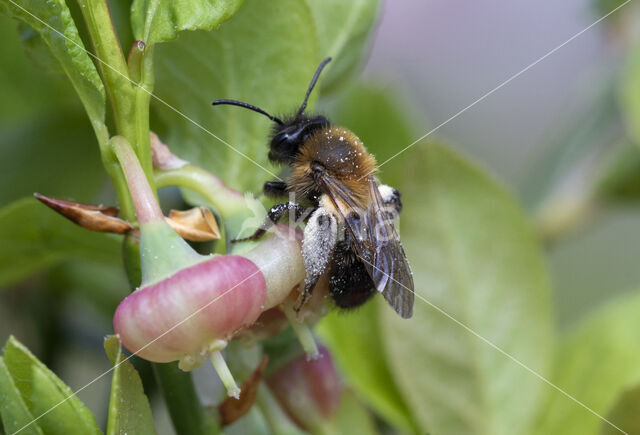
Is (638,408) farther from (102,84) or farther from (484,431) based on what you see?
(102,84)

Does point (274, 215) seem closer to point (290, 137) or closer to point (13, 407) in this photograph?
point (290, 137)

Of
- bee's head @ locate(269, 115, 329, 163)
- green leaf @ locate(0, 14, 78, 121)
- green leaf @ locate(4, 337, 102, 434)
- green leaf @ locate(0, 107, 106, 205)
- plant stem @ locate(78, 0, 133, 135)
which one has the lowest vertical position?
green leaf @ locate(4, 337, 102, 434)

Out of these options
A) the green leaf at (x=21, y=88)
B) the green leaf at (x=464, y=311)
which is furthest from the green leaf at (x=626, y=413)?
the green leaf at (x=21, y=88)

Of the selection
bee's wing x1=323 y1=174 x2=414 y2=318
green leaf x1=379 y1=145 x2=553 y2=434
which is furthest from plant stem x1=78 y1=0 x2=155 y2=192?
A: green leaf x1=379 y1=145 x2=553 y2=434

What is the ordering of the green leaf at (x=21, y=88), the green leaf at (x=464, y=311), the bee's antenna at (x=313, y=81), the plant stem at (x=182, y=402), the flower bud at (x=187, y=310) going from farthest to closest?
the green leaf at (x=21, y=88) < the green leaf at (x=464, y=311) < the bee's antenna at (x=313, y=81) < the plant stem at (x=182, y=402) < the flower bud at (x=187, y=310)

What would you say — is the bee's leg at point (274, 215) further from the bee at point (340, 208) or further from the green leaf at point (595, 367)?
the green leaf at point (595, 367)

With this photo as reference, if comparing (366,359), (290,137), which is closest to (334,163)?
(290,137)

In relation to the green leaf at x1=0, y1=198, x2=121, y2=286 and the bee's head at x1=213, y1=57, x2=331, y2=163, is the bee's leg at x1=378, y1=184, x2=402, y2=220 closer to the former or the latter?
the bee's head at x1=213, y1=57, x2=331, y2=163
